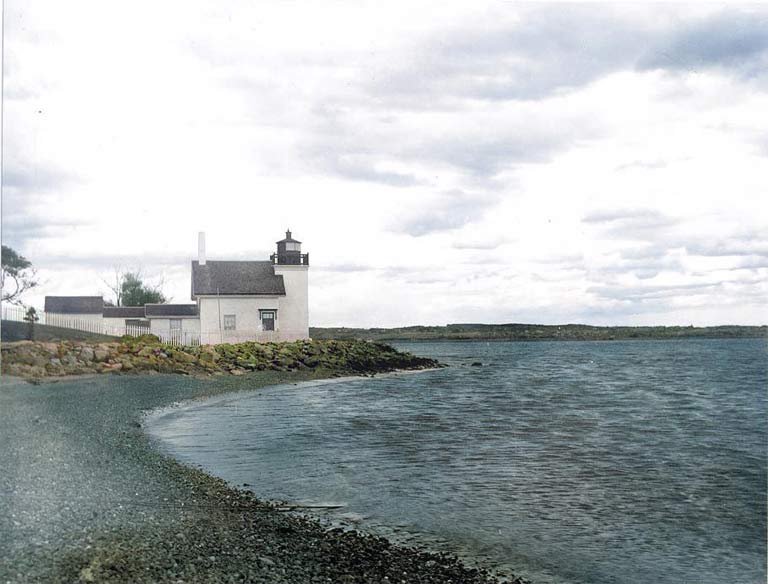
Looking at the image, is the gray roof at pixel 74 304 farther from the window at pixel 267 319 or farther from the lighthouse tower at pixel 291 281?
the lighthouse tower at pixel 291 281

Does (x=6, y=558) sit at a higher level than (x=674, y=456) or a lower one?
higher

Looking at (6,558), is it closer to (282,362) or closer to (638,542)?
(638,542)

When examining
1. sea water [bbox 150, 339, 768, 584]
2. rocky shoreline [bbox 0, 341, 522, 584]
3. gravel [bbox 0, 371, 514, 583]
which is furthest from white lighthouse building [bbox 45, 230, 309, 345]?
gravel [bbox 0, 371, 514, 583]

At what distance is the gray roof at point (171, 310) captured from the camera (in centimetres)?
3238

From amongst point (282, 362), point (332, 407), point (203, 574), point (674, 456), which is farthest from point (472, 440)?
point (282, 362)

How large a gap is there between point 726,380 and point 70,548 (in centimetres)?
3902

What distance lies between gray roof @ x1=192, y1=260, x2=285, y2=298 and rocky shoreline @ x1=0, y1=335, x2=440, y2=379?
2.45 m

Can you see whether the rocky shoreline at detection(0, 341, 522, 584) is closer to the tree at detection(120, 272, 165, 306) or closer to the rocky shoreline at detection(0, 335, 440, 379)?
the rocky shoreline at detection(0, 335, 440, 379)

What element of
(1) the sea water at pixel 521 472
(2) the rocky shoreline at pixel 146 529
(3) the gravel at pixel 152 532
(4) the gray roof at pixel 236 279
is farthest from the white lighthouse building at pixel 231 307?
(3) the gravel at pixel 152 532

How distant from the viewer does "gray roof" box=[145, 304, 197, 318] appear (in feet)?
106

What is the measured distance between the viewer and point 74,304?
30062 mm

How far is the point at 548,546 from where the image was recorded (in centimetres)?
806

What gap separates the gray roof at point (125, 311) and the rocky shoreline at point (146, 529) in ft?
64.6

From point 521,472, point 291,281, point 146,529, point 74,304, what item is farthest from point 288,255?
point 146,529
